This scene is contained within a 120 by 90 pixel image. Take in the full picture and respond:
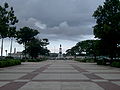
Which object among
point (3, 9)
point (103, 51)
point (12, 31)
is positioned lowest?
point (103, 51)

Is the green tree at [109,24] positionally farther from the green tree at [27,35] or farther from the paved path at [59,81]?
the green tree at [27,35]

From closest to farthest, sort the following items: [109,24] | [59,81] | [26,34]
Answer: [59,81] → [109,24] → [26,34]

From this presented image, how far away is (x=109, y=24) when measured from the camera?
50.9 meters

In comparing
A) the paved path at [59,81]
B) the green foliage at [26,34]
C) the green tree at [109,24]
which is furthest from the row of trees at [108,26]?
the green foliage at [26,34]

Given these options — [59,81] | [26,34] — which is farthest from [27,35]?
[59,81]

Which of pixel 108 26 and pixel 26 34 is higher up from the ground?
pixel 26 34

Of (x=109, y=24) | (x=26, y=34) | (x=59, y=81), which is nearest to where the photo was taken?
(x=59, y=81)

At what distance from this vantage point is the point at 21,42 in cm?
10919

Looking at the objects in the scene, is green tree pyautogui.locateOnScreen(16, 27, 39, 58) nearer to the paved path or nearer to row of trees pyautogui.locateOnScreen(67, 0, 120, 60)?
row of trees pyautogui.locateOnScreen(67, 0, 120, 60)

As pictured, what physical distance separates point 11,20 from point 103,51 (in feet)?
59.8

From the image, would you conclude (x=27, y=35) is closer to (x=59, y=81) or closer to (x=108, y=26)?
(x=108, y=26)

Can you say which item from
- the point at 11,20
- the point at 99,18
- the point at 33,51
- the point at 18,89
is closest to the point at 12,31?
the point at 11,20

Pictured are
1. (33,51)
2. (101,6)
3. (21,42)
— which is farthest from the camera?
(21,42)

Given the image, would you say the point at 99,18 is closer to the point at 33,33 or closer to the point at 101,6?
the point at 101,6
